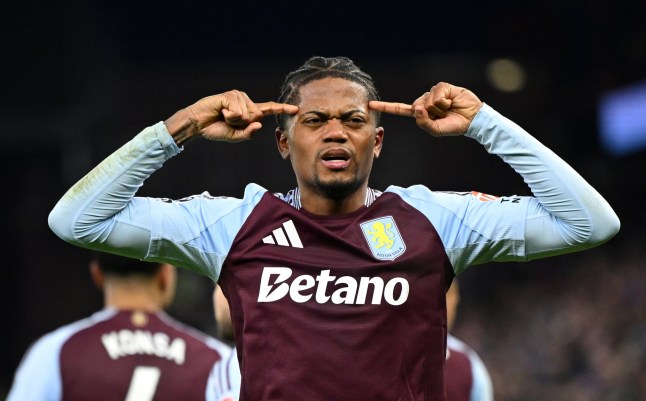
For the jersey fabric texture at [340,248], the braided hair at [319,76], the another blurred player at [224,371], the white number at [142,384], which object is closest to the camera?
the jersey fabric texture at [340,248]

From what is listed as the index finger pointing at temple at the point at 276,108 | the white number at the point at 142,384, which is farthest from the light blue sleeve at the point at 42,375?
the index finger pointing at temple at the point at 276,108

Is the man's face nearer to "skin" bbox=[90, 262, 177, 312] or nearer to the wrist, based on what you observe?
the wrist

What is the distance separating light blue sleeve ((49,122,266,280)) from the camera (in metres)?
3.81

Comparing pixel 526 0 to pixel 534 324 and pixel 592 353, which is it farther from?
pixel 592 353

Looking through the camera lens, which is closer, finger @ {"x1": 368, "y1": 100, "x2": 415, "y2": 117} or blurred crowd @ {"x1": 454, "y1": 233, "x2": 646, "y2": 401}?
finger @ {"x1": 368, "y1": 100, "x2": 415, "y2": 117}

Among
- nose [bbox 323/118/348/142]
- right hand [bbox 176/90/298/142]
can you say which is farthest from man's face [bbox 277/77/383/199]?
right hand [bbox 176/90/298/142]

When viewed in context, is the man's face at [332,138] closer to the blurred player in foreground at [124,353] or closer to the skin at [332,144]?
the skin at [332,144]

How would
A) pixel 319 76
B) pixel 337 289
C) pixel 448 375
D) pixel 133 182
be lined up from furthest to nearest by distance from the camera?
1. pixel 448 375
2. pixel 319 76
3. pixel 133 182
4. pixel 337 289

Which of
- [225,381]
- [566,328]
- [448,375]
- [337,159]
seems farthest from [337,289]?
[566,328]

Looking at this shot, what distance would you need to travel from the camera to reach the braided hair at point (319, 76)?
13.1 ft

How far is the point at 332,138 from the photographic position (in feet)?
12.6

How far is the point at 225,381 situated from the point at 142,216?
121 cm

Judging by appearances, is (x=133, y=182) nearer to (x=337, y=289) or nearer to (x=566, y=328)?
(x=337, y=289)

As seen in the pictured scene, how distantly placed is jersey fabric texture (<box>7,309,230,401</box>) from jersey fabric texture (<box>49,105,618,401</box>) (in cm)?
131
